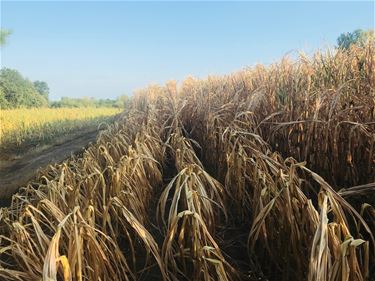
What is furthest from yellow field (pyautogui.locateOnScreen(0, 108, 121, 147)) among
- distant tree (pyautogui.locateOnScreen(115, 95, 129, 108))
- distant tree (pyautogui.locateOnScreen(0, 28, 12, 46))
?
distant tree (pyautogui.locateOnScreen(0, 28, 12, 46))

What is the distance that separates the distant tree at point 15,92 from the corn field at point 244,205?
1477 cm

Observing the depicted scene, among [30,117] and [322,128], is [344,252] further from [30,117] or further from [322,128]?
[30,117]

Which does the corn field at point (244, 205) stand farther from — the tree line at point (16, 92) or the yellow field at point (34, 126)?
the tree line at point (16, 92)

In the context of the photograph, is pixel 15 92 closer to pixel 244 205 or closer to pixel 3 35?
pixel 3 35

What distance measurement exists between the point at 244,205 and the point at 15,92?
56.8 feet

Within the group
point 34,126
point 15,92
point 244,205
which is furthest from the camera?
point 15,92

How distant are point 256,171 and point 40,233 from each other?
830 millimetres

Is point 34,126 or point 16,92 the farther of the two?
point 16,92

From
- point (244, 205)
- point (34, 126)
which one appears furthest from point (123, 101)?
point (244, 205)

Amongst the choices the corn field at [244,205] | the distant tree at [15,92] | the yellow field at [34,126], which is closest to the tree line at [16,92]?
the distant tree at [15,92]

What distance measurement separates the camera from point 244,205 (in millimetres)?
1778

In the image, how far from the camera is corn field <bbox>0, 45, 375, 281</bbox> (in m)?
1.16

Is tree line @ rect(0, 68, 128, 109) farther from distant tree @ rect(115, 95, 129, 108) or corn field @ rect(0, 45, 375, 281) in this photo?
corn field @ rect(0, 45, 375, 281)

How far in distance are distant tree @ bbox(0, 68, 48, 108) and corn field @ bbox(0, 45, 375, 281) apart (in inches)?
582
